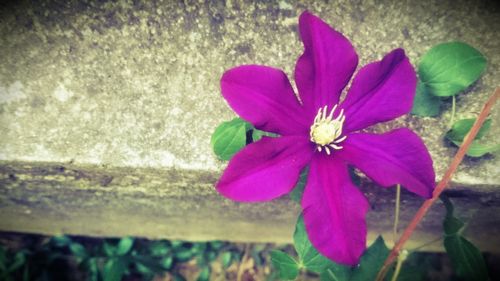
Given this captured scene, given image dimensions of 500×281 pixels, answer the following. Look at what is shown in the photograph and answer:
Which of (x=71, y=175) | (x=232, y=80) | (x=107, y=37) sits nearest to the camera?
(x=232, y=80)

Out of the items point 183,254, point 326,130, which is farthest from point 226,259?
point 326,130

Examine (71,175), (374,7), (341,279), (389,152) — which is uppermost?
(374,7)

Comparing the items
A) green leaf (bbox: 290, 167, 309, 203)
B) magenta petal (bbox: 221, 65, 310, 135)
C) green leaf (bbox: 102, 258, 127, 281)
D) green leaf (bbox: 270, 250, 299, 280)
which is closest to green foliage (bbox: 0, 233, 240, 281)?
green leaf (bbox: 102, 258, 127, 281)

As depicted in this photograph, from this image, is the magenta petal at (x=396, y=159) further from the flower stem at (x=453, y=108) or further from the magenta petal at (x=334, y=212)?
the flower stem at (x=453, y=108)

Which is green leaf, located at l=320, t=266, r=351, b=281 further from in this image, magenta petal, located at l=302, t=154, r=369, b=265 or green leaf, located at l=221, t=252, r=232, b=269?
green leaf, located at l=221, t=252, r=232, b=269

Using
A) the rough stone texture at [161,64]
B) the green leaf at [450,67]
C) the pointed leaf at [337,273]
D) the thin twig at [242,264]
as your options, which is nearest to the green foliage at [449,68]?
the green leaf at [450,67]

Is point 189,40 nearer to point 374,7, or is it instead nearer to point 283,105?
point 283,105

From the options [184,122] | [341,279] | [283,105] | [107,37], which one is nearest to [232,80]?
[283,105]
